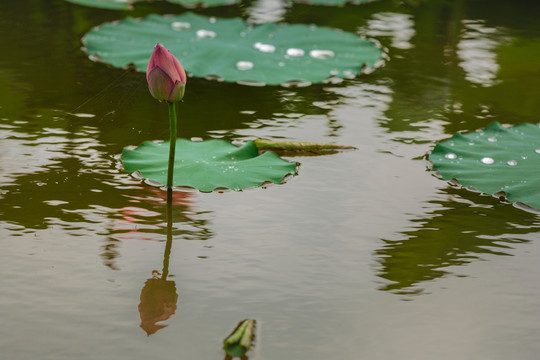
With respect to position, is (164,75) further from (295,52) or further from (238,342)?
(295,52)

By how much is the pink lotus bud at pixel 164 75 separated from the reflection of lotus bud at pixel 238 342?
566mm

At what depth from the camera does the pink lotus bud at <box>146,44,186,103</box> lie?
4.75ft

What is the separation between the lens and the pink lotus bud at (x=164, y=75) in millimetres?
1447

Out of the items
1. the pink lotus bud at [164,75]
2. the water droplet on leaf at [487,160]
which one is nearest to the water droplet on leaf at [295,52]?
the water droplet on leaf at [487,160]

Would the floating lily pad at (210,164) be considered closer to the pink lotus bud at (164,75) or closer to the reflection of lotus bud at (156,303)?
the pink lotus bud at (164,75)

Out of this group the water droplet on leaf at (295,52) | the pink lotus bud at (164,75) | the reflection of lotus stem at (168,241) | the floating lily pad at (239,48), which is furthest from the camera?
the water droplet on leaf at (295,52)

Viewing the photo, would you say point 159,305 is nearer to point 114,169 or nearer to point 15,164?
point 114,169

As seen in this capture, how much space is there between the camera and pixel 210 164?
1641 millimetres

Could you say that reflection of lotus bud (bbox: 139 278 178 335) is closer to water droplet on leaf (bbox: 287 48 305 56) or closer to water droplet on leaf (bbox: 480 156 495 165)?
water droplet on leaf (bbox: 480 156 495 165)

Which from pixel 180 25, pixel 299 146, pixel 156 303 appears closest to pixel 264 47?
pixel 180 25

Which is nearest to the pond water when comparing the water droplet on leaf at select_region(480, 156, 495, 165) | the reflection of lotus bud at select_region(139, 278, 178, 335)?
the reflection of lotus bud at select_region(139, 278, 178, 335)

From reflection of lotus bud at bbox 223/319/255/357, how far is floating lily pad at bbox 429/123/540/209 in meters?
0.74

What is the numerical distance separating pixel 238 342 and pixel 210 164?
2.07 ft

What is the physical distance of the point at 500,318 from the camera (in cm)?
119
